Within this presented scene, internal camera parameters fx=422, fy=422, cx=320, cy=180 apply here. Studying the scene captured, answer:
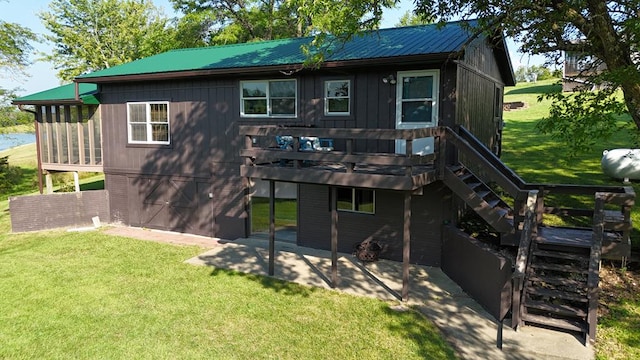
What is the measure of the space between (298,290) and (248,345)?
7.07 feet

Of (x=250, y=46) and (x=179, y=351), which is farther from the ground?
(x=250, y=46)

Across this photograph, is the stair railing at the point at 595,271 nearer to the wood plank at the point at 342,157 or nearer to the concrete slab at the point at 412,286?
the concrete slab at the point at 412,286

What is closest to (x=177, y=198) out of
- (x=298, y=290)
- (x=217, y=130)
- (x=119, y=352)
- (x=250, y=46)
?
(x=217, y=130)

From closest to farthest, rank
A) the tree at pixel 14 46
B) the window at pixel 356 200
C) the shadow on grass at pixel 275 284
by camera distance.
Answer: the shadow on grass at pixel 275 284, the window at pixel 356 200, the tree at pixel 14 46

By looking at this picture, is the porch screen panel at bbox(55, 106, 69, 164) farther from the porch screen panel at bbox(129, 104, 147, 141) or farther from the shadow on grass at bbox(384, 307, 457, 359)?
the shadow on grass at bbox(384, 307, 457, 359)

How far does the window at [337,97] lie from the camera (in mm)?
A: 10466

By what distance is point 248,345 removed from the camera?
6273 millimetres

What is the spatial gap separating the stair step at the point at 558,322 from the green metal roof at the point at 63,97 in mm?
13982

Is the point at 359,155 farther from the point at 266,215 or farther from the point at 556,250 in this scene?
the point at 266,215

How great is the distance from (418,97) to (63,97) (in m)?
12.3

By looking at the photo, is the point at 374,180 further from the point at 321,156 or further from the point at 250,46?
the point at 250,46

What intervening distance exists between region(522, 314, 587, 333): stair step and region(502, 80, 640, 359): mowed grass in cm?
27

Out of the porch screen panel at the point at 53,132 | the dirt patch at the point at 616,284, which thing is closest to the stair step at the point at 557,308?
the dirt patch at the point at 616,284

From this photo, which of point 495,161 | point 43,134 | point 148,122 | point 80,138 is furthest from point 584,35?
point 43,134
